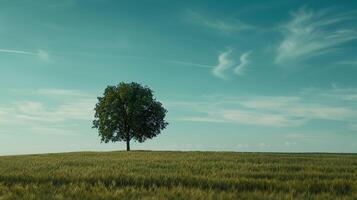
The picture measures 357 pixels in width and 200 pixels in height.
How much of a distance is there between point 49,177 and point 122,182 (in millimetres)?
2785

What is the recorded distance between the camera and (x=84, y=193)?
38.7 ft

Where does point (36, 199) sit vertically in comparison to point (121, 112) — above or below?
below

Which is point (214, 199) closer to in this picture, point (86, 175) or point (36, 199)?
point (36, 199)

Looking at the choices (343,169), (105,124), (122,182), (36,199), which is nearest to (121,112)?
A: (105,124)

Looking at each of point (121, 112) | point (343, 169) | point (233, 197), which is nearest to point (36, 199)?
point (233, 197)

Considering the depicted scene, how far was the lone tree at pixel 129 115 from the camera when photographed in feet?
225

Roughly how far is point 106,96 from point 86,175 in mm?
54161

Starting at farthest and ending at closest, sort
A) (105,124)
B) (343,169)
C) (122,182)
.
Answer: (105,124) → (343,169) → (122,182)

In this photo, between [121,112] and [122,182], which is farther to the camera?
[121,112]

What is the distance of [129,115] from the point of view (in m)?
69.0

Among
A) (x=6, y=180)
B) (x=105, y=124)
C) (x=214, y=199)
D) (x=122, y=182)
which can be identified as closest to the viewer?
(x=214, y=199)

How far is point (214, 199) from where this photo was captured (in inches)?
410

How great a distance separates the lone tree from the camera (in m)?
68.4

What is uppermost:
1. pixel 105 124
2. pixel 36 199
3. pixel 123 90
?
pixel 123 90
